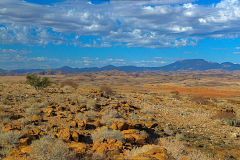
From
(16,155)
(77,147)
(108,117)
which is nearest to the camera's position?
(16,155)

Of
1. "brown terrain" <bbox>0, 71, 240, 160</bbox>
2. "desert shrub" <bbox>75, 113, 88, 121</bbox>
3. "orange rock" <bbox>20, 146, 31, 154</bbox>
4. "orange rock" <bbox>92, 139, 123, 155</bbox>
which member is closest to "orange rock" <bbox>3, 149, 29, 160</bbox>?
"brown terrain" <bbox>0, 71, 240, 160</bbox>

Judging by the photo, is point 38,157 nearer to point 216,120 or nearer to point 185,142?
point 185,142

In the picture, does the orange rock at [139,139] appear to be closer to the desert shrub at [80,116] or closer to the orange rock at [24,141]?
the orange rock at [24,141]

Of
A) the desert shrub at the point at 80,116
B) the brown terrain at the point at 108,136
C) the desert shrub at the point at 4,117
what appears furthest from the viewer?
the desert shrub at the point at 80,116

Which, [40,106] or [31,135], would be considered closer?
[31,135]

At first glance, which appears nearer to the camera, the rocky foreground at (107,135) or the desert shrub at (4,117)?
the rocky foreground at (107,135)

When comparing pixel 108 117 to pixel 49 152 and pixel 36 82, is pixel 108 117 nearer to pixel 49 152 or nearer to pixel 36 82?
pixel 49 152

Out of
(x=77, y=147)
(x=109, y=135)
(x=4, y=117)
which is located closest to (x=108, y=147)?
(x=77, y=147)

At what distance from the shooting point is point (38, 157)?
580 cm

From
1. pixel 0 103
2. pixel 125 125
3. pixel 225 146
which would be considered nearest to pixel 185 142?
pixel 225 146

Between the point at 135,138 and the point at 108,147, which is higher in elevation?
the point at 108,147

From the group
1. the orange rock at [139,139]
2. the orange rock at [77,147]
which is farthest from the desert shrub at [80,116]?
the orange rock at [77,147]

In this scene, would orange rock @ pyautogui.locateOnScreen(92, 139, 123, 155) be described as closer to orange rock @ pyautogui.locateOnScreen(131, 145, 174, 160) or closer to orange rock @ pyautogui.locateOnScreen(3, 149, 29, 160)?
orange rock @ pyautogui.locateOnScreen(131, 145, 174, 160)

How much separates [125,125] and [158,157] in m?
3.62
